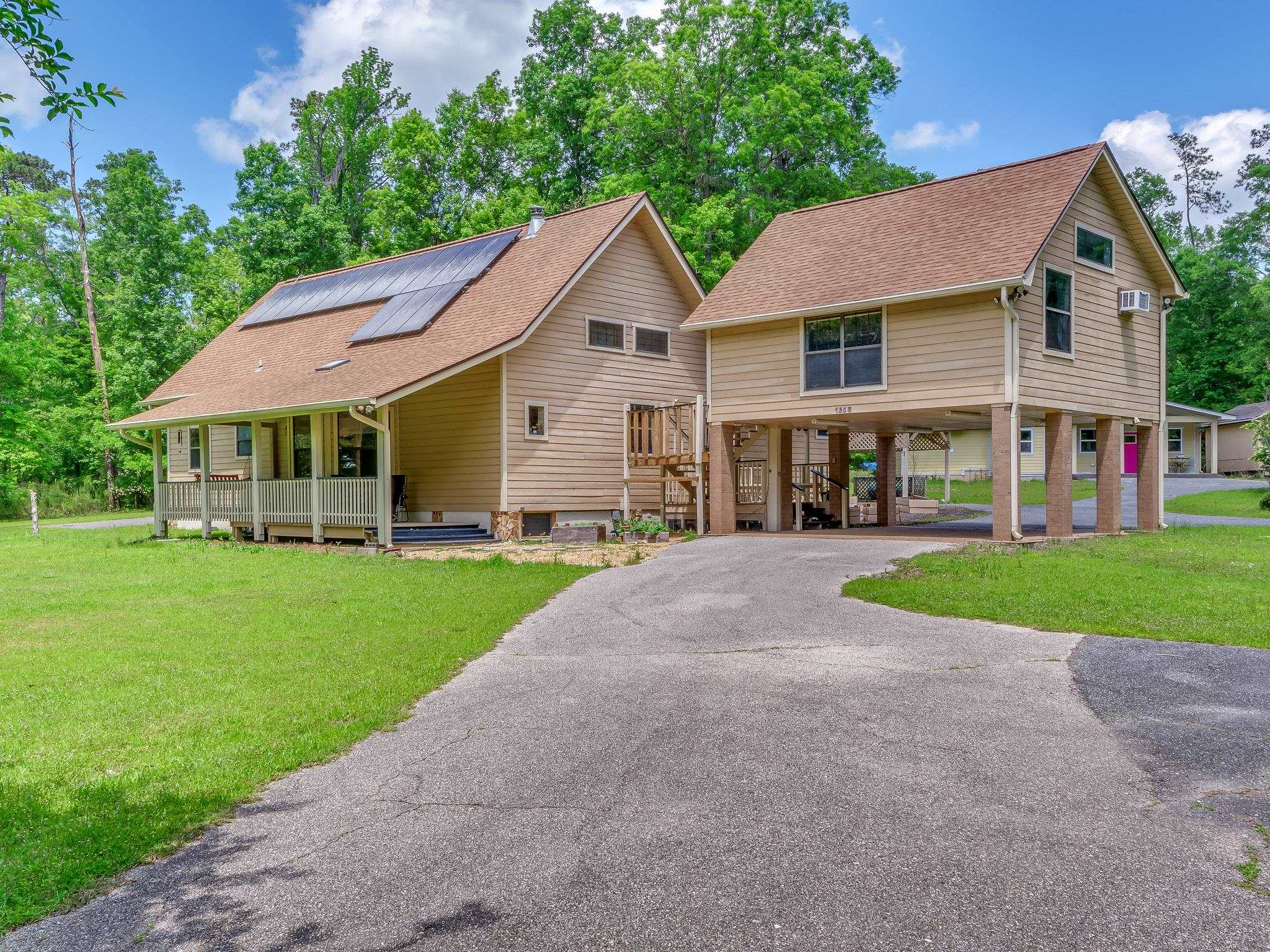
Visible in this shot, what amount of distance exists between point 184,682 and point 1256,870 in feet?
21.6

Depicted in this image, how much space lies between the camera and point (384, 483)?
17.3 metres

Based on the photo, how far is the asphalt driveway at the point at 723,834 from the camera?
3.47 metres

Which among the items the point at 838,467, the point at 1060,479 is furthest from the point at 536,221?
the point at 1060,479

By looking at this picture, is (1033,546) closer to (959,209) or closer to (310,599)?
(959,209)

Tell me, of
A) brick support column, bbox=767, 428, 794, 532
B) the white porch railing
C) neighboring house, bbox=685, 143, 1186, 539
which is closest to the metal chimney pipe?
neighboring house, bbox=685, 143, 1186, 539

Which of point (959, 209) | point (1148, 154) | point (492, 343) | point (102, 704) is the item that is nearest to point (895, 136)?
point (959, 209)

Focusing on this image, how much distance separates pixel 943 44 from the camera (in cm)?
2750

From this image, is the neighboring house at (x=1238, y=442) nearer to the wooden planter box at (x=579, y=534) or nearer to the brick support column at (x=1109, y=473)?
the brick support column at (x=1109, y=473)

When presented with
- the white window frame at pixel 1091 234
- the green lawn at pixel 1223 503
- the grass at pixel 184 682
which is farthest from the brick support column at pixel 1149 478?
the grass at pixel 184 682

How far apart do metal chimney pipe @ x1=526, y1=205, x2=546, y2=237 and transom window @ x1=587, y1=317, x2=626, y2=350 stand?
3.68m

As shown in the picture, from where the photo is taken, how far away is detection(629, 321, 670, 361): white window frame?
21.9 m

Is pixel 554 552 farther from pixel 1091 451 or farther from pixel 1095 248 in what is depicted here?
pixel 1091 451

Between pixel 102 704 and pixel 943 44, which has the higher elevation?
pixel 943 44

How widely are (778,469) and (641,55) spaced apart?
20.3 meters
